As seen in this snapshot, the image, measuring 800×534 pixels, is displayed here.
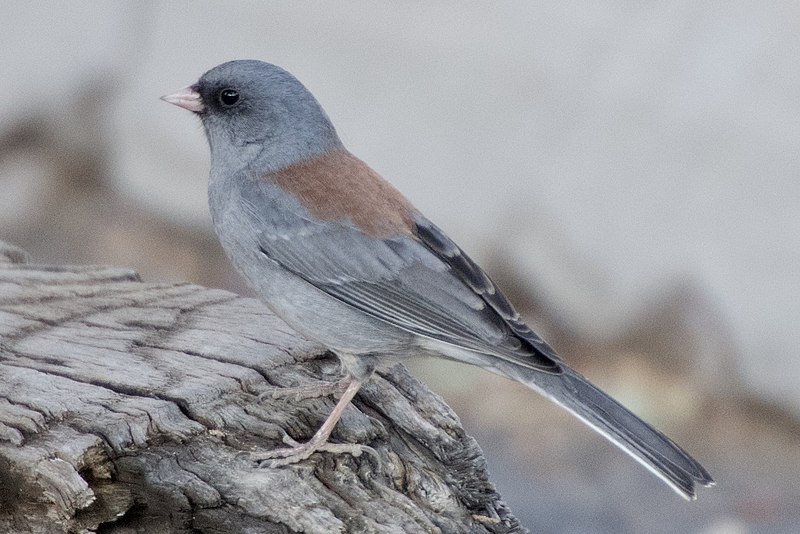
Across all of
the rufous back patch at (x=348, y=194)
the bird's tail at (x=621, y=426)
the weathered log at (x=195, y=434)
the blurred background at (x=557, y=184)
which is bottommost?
the weathered log at (x=195, y=434)

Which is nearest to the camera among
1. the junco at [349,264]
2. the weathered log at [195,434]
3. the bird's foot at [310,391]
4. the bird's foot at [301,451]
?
the weathered log at [195,434]

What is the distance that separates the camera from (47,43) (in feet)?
19.9

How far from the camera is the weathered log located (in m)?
2.29

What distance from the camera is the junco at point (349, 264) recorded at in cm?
279

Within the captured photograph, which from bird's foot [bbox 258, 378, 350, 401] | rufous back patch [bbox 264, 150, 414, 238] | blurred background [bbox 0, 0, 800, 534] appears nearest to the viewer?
bird's foot [bbox 258, 378, 350, 401]

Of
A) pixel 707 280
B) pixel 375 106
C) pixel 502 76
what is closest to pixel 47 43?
pixel 375 106

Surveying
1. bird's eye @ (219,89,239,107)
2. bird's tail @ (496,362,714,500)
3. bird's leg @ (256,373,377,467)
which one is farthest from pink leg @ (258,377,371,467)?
bird's eye @ (219,89,239,107)

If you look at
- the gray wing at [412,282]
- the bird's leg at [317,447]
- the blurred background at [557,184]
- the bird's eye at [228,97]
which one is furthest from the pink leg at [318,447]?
the blurred background at [557,184]

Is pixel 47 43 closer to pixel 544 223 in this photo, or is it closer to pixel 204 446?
pixel 544 223

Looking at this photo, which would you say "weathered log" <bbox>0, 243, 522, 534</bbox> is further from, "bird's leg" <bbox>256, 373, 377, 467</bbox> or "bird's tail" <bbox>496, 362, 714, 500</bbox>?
"bird's tail" <bbox>496, 362, 714, 500</bbox>

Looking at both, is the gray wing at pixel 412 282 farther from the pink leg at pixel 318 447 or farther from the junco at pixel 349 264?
the pink leg at pixel 318 447

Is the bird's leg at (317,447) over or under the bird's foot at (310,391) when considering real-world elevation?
under

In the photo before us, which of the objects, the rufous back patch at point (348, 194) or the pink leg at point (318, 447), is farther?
the rufous back patch at point (348, 194)

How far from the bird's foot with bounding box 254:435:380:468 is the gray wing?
0.41 m
